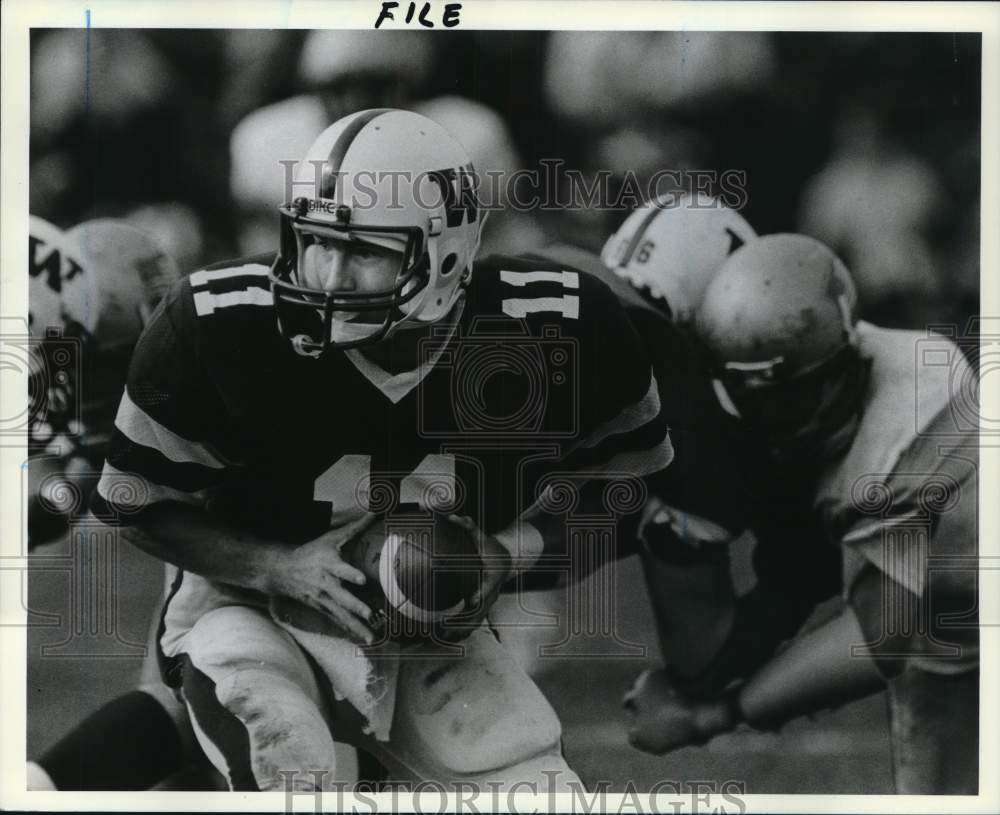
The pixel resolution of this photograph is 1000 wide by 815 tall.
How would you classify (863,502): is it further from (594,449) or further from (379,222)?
(379,222)

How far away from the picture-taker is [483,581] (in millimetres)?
3701

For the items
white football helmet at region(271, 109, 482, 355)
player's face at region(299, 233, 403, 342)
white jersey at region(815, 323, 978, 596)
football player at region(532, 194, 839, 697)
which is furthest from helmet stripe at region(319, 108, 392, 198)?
white jersey at region(815, 323, 978, 596)

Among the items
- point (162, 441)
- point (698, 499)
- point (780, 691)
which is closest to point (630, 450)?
point (698, 499)

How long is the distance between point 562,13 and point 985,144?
1095 mm

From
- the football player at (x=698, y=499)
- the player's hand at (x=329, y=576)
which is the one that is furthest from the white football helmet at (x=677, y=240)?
the player's hand at (x=329, y=576)

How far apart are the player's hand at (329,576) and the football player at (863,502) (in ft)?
2.40

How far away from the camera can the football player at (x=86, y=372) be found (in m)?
3.69

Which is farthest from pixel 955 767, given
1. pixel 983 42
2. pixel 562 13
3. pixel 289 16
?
pixel 289 16

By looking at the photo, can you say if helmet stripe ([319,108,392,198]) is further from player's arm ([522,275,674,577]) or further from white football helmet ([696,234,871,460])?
white football helmet ([696,234,871,460])

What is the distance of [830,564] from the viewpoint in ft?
12.3

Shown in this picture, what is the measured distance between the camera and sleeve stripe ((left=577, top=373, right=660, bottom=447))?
12.1ft

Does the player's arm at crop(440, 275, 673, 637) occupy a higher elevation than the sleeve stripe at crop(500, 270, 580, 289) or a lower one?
lower

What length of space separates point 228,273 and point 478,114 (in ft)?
2.36

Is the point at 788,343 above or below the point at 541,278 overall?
below
